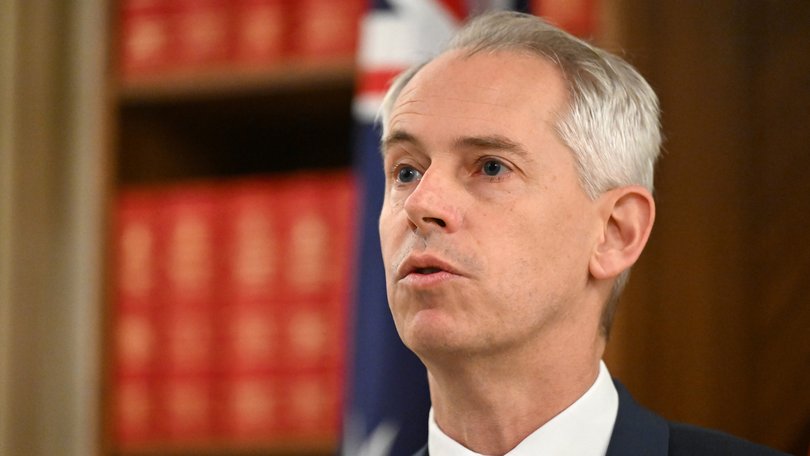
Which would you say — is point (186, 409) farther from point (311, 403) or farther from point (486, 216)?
point (486, 216)

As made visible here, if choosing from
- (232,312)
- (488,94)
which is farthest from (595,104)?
(232,312)

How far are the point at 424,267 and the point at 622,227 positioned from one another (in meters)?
0.26

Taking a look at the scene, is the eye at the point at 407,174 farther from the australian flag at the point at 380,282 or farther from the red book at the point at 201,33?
the red book at the point at 201,33

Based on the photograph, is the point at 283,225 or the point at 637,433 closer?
the point at 637,433

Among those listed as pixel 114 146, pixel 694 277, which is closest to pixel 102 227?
pixel 114 146

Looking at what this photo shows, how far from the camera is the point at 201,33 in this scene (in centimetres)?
245

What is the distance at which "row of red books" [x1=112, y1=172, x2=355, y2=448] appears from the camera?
2.28m

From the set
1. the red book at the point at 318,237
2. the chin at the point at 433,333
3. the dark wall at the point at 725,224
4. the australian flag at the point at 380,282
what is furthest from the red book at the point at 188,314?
the chin at the point at 433,333

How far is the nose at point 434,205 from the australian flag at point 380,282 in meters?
0.72

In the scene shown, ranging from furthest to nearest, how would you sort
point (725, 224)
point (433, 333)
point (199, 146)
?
1. point (199, 146)
2. point (725, 224)
3. point (433, 333)

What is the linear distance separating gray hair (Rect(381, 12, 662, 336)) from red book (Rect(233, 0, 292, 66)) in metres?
1.12

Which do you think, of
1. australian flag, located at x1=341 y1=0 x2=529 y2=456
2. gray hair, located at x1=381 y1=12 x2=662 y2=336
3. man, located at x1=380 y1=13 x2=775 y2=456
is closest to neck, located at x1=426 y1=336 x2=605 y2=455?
man, located at x1=380 y1=13 x2=775 y2=456

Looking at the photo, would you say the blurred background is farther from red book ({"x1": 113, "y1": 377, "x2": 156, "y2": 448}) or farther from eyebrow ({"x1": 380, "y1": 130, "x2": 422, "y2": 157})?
eyebrow ({"x1": 380, "y1": 130, "x2": 422, "y2": 157})

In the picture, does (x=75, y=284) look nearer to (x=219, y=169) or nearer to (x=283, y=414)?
(x=219, y=169)
